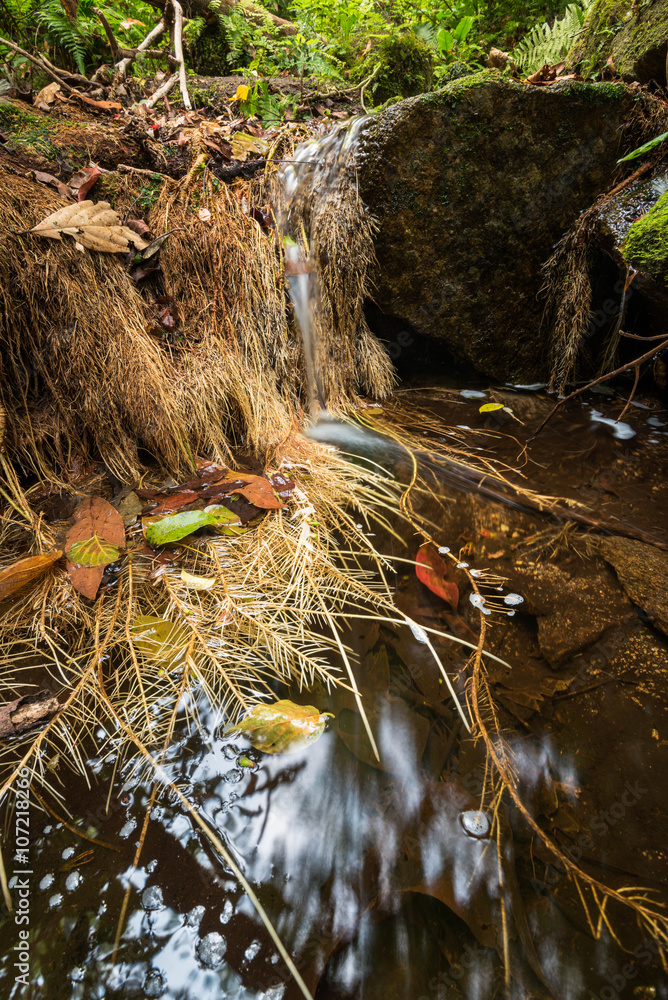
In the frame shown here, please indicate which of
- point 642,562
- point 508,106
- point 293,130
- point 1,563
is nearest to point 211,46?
point 293,130

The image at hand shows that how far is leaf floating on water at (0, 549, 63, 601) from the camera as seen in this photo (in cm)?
161

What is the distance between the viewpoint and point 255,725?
1.32m

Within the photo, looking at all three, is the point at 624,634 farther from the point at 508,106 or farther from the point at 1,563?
the point at 508,106

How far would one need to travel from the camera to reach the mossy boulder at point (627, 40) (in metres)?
2.89

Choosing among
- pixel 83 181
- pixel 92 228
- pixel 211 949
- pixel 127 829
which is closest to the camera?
pixel 211 949

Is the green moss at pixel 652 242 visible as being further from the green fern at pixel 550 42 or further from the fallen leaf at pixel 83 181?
the fallen leaf at pixel 83 181

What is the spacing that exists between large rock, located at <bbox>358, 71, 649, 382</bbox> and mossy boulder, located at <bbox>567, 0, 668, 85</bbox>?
0.23 m

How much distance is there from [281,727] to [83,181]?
2.96 meters

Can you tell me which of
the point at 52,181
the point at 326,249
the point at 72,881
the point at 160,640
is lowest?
the point at 72,881

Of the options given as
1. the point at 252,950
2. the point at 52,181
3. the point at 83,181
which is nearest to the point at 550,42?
the point at 83,181

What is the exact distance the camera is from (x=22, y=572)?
1.63 metres

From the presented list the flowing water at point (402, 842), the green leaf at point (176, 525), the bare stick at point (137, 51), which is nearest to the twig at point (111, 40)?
the bare stick at point (137, 51)

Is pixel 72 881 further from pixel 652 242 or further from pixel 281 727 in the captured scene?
pixel 652 242

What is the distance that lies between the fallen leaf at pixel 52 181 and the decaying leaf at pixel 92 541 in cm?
168
